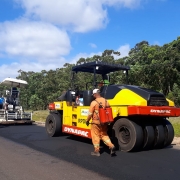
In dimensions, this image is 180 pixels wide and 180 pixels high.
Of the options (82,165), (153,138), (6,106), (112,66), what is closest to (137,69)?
(6,106)

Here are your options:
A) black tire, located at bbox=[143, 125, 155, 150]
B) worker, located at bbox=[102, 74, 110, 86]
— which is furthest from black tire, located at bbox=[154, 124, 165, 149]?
worker, located at bbox=[102, 74, 110, 86]

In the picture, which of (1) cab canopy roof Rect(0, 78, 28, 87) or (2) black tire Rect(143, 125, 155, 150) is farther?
(1) cab canopy roof Rect(0, 78, 28, 87)

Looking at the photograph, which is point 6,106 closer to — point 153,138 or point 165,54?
point 153,138

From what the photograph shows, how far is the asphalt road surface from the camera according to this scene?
16.7 ft

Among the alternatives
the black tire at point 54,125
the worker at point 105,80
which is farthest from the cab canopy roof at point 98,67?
the black tire at point 54,125

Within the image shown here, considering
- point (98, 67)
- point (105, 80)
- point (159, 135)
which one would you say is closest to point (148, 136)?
point (159, 135)

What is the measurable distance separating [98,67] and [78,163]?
11.7ft

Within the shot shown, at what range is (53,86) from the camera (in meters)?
33.0

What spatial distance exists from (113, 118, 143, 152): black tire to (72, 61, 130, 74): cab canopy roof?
6.56ft

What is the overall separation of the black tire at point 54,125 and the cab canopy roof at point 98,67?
1.81m

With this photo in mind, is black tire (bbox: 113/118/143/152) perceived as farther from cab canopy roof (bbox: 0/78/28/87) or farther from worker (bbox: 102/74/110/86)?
cab canopy roof (bbox: 0/78/28/87)

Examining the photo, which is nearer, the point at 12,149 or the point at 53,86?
the point at 12,149

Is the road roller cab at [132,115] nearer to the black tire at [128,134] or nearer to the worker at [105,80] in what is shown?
the black tire at [128,134]

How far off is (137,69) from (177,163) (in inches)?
623
